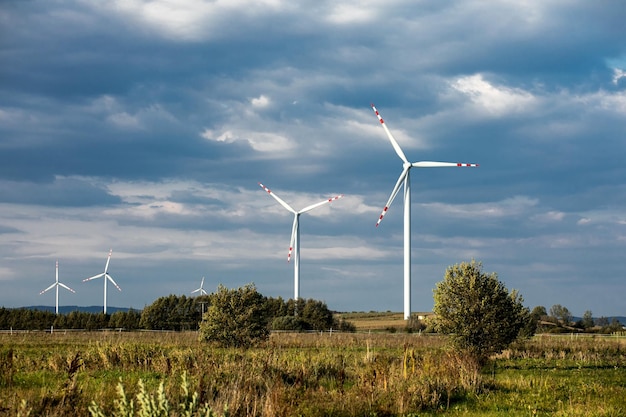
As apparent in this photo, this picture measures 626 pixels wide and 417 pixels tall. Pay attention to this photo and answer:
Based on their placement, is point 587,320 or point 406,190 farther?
point 587,320

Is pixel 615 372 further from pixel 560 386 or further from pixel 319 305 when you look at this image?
pixel 319 305

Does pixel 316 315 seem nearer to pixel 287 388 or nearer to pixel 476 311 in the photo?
pixel 476 311

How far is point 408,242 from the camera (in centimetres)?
8169

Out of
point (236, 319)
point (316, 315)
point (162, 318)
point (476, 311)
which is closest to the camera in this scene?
point (476, 311)

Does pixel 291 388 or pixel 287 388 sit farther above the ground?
pixel 291 388

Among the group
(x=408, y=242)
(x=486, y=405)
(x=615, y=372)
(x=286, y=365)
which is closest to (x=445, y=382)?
(x=486, y=405)

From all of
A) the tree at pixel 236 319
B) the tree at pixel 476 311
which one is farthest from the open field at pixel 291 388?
the tree at pixel 236 319

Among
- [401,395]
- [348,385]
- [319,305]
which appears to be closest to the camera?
[401,395]

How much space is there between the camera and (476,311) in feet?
139

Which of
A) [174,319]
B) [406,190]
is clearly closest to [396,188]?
[406,190]

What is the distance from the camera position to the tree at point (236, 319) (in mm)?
50469

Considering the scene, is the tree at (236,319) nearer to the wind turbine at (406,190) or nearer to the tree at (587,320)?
the wind turbine at (406,190)

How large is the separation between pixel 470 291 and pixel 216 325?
18490 millimetres

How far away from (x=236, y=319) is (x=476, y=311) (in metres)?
17.2
